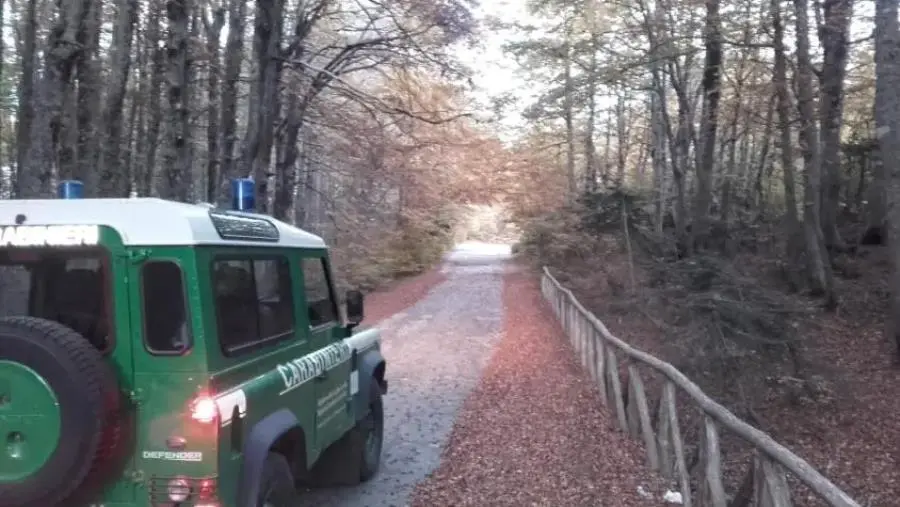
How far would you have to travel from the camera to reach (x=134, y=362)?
407 cm

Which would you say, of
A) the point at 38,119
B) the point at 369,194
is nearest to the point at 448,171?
the point at 369,194

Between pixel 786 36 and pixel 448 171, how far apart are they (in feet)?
42.6

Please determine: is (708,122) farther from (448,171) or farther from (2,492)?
(2,492)

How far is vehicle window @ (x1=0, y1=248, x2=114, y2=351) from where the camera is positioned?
13.7ft

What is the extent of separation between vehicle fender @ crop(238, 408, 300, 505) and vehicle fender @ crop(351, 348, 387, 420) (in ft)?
7.50

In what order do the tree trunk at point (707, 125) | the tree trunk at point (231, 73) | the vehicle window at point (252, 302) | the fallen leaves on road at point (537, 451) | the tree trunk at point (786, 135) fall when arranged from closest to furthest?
the vehicle window at point (252, 302)
the fallen leaves on road at point (537, 451)
the tree trunk at point (231, 73)
the tree trunk at point (786, 135)
the tree trunk at point (707, 125)

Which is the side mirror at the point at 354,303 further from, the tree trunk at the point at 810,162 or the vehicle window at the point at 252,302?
the tree trunk at the point at 810,162

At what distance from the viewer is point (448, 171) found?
28.7 m

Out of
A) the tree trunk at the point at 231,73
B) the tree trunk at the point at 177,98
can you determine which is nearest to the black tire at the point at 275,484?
the tree trunk at the point at 177,98

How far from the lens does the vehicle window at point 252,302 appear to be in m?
4.41

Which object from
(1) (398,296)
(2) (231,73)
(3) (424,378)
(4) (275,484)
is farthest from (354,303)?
(1) (398,296)

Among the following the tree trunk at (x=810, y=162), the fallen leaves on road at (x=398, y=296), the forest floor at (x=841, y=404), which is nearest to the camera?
the forest floor at (x=841, y=404)

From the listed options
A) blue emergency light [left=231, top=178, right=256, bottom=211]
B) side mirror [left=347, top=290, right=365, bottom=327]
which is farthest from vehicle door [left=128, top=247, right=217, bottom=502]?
side mirror [left=347, top=290, right=365, bottom=327]

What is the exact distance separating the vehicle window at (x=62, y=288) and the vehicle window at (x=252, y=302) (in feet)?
1.81
